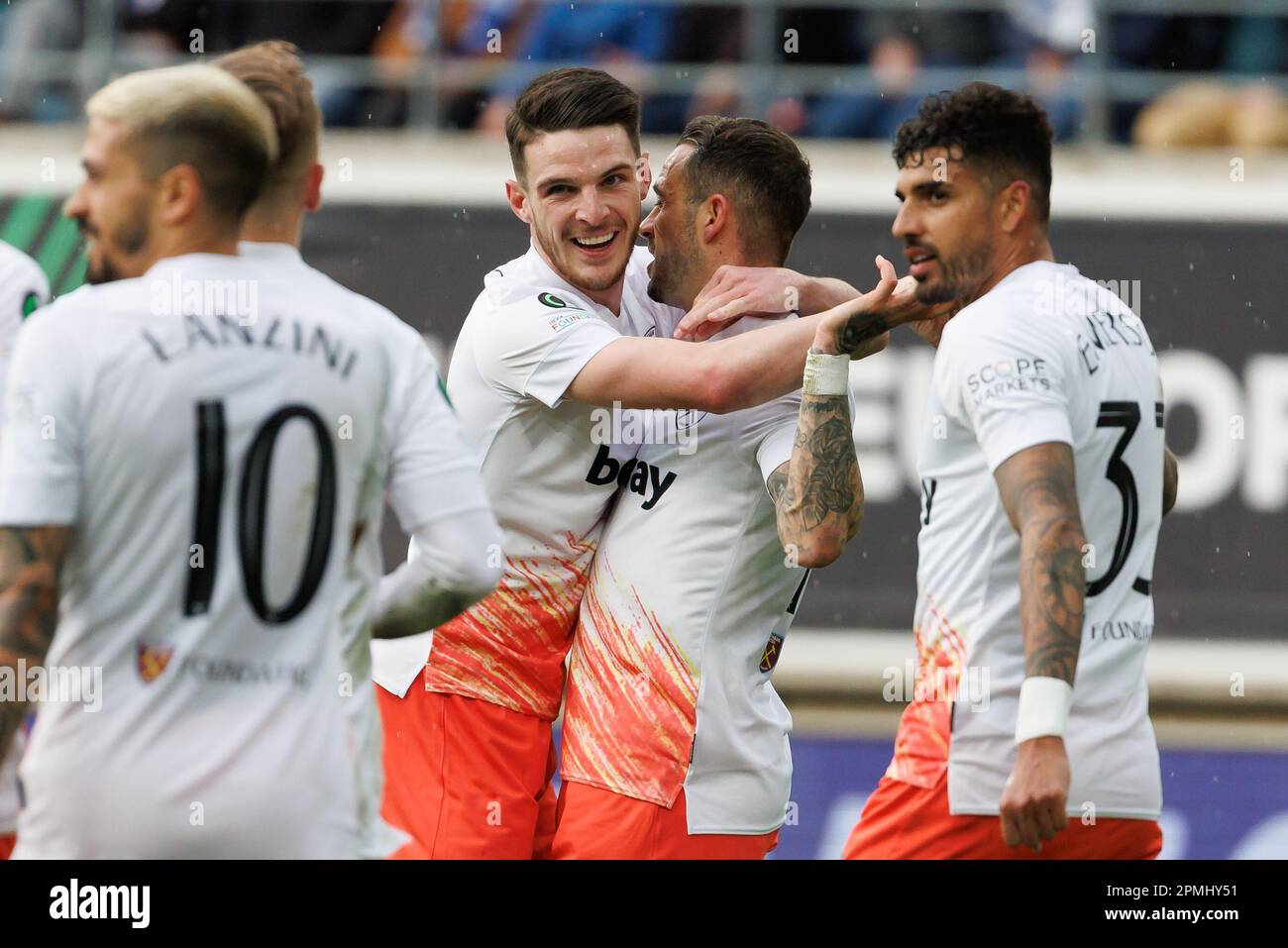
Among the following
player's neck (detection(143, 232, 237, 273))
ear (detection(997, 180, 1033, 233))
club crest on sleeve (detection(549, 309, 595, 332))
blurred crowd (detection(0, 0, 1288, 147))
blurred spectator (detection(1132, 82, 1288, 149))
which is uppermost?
blurred crowd (detection(0, 0, 1288, 147))

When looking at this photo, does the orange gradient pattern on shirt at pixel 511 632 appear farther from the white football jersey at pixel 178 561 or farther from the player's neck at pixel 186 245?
the player's neck at pixel 186 245

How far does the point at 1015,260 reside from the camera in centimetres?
430

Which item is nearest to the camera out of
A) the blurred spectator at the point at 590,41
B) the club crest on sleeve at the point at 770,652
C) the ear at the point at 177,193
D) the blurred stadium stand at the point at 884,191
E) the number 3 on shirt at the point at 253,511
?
the number 3 on shirt at the point at 253,511

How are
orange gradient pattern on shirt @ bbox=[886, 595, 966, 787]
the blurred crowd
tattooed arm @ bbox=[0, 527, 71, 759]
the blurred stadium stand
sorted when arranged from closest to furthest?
tattooed arm @ bbox=[0, 527, 71, 759] < orange gradient pattern on shirt @ bbox=[886, 595, 966, 787] < the blurred stadium stand < the blurred crowd

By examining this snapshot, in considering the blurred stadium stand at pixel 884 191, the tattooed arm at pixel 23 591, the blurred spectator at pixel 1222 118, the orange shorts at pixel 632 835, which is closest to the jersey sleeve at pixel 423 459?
the tattooed arm at pixel 23 591

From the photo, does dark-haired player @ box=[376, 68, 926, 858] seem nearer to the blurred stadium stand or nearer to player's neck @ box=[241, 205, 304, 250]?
player's neck @ box=[241, 205, 304, 250]

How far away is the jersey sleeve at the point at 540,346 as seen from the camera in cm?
450

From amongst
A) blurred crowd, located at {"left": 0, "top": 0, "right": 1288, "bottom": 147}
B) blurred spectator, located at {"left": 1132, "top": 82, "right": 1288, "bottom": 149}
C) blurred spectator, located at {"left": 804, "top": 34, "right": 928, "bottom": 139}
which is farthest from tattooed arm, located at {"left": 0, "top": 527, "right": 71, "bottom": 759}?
blurred spectator, located at {"left": 1132, "top": 82, "right": 1288, "bottom": 149}

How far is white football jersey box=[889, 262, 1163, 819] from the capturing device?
4035 mm

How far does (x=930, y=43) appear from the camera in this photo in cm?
1099

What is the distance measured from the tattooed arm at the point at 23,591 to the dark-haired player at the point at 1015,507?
1.95 m

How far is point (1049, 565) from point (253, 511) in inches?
65.4

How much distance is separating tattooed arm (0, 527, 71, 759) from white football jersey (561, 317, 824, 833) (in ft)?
6.31
